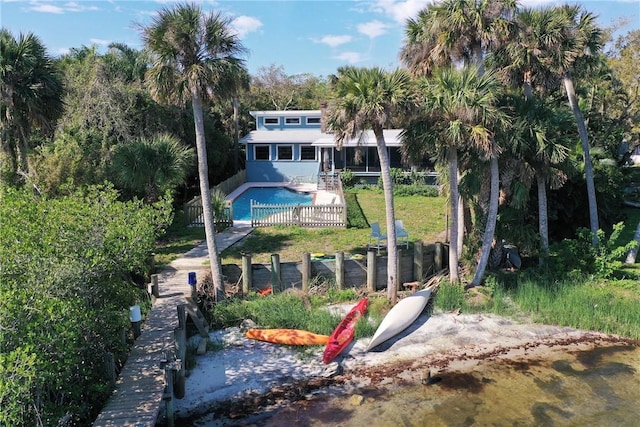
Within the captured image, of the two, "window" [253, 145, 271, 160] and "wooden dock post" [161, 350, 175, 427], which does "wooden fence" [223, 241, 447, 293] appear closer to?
"wooden dock post" [161, 350, 175, 427]

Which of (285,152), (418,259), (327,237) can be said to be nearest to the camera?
(418,259)

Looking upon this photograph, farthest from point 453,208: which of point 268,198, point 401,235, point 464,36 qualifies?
point 268,198

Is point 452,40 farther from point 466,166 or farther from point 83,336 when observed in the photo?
point 83,336

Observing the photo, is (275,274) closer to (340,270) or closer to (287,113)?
(340,270)

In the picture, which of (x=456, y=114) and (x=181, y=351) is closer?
(x=181, y=351)

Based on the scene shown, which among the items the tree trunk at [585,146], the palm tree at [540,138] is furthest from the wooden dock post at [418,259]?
the tree trunk at [585,146]

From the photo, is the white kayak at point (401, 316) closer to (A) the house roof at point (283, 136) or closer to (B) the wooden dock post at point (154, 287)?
(B) the wooden dock post at point (154, 287)

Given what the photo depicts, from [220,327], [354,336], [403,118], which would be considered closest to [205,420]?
[220,327]
